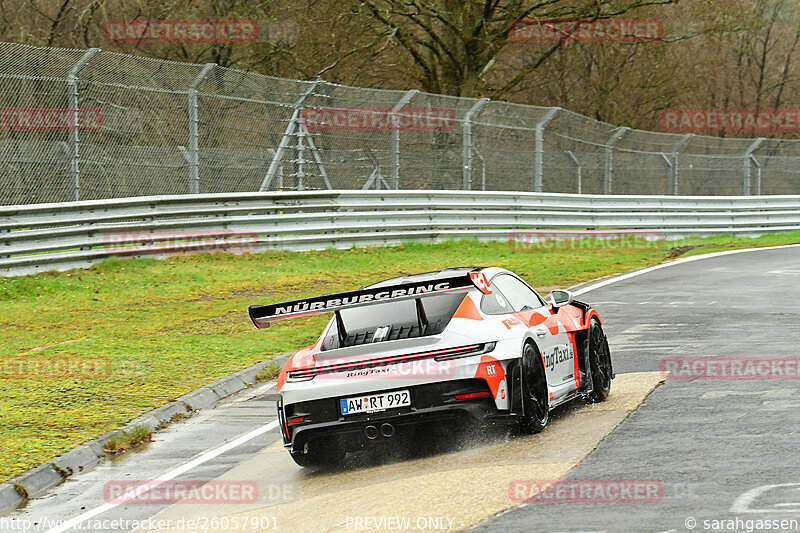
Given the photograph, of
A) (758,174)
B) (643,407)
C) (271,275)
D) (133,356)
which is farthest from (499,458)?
(758,174)

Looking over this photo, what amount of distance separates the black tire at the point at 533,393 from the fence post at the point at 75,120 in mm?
11502

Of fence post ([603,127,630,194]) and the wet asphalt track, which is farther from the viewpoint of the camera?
fence post ([603,127,630,194])

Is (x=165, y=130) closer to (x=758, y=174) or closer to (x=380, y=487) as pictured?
(x=380, y=487)

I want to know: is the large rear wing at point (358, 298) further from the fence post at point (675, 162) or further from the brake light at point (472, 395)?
the fence post at point (675, 162)

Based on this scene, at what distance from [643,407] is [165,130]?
12.6 meters

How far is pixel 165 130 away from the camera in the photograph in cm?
1978

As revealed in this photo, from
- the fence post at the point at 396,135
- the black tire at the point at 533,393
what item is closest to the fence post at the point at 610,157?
the fence post at the point at 396,135

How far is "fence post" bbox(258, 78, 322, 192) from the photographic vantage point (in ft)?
71.8

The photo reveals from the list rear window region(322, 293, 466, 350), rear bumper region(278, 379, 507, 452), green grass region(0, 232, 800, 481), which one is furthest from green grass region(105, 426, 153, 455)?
rear bumper region(278, 379, 507, 452)

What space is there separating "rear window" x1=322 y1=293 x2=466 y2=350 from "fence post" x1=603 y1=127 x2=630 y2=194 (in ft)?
70.3

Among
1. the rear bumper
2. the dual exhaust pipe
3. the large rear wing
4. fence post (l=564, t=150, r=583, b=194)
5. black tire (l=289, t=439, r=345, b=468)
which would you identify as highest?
fence post (l=564, t=150, r=583, b=194)

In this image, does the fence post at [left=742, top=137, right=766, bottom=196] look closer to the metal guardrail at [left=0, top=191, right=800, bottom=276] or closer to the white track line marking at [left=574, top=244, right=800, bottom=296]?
the metal guardrail at [left=0, top=191, right=800, bottom=276]

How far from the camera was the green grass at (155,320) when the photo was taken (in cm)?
1053

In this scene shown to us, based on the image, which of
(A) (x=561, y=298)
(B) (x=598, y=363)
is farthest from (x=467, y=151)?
(A) (x=561, y=298)
